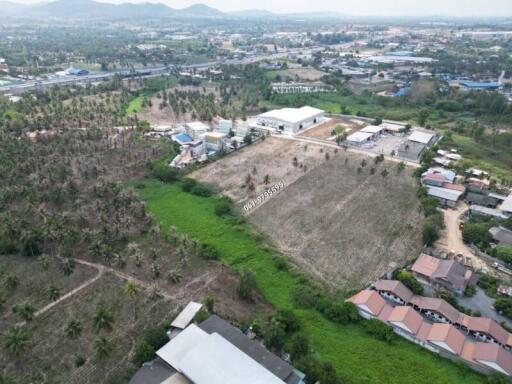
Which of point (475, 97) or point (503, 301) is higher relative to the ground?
point (475, 97)

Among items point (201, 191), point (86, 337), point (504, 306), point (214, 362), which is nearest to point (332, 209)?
point (201, 191)

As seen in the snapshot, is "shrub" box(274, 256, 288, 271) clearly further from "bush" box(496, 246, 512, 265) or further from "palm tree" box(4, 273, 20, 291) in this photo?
"palm tree" box(4, 273, 20, 291)

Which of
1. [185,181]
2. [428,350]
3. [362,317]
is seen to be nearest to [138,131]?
[185,181]

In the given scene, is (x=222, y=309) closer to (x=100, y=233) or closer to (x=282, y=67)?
(x=100, y=233)

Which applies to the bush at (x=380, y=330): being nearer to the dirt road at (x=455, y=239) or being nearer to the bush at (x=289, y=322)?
the bush at (x=289, y=322)

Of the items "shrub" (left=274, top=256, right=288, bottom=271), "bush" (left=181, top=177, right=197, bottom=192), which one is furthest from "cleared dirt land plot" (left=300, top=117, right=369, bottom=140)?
"shrub" (left=274, top=256, right=288, bottom=271)

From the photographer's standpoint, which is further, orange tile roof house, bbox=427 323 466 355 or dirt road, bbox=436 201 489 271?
dirt road, bbox=436 201 489 271

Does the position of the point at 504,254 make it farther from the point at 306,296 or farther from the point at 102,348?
the point at 102,348

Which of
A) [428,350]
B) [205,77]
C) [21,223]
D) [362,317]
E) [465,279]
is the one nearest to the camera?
[428,350]
